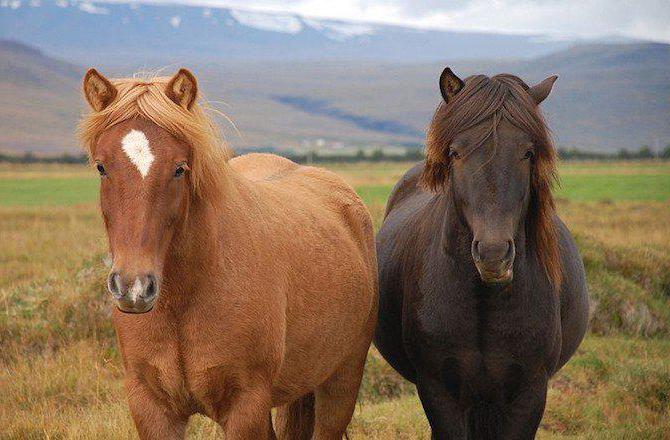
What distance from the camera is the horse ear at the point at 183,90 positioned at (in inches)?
136

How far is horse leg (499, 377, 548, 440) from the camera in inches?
173

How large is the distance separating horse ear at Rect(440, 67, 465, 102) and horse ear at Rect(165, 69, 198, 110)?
4.77ft

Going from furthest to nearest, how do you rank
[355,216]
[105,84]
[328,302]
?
[355,216], [328,302], [105,84]

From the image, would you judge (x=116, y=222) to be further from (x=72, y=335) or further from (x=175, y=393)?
(x=72, y=335)

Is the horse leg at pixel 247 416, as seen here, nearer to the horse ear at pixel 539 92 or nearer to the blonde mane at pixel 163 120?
the blonde mane at pixel 163 120

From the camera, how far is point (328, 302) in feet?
14.7

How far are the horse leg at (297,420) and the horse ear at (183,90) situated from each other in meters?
2.69

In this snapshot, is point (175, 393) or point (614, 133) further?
point (614, 133)

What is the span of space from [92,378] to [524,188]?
4474 mm

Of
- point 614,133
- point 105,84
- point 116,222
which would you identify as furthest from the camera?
point 614,133

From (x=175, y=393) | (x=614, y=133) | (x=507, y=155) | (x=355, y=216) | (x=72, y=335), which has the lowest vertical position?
(x=614, y=133)

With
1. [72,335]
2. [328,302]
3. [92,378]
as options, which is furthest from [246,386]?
[72,335]

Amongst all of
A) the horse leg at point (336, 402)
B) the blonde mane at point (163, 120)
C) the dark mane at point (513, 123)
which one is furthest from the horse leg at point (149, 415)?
the dark mane at point (513, 123)

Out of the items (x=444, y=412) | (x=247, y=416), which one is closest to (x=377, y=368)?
(x=444, y=412)
